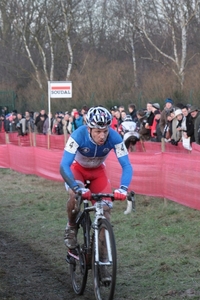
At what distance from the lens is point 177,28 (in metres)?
36.9

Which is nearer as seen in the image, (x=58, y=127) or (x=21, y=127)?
(x=58, y=127)

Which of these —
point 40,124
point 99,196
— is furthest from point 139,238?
point 40,124

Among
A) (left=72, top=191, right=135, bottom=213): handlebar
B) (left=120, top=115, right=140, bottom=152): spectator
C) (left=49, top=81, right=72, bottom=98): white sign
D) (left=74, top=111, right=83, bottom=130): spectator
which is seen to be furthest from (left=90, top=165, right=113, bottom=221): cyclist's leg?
(left=49, top=81, right=72, bottom=98): white sign

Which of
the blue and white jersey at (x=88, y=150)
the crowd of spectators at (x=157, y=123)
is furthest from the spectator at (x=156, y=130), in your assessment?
the blue and white jersey at (x=88, y=150)

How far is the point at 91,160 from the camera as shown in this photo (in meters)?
7.25

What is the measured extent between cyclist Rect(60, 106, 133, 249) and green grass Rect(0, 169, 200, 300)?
0.98 metres

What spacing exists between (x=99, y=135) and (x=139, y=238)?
3345 millimetres

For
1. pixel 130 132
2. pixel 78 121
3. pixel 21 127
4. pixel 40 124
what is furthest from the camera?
pixel 21 127

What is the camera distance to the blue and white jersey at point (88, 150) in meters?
6.88

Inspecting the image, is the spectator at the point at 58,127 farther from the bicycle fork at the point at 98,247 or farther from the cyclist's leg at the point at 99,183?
the bicycle fork at the point at 98,247

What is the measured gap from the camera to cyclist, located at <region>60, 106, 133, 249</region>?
6766 millimetres

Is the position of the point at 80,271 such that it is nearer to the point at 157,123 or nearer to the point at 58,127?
the point at 157,123

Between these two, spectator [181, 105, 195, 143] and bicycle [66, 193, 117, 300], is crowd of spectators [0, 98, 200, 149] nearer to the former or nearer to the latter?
spectator [181, 105, 195, 143]

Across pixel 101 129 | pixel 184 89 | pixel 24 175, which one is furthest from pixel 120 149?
pixel 184 89
